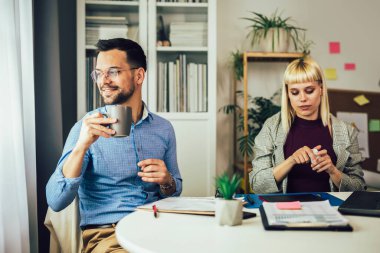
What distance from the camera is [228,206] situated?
1055 mm

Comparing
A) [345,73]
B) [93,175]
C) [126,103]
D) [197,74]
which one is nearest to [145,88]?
[197,74]

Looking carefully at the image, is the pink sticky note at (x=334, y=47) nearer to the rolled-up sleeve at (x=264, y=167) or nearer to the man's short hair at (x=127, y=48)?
the rolled-up sleeve at (x=264, y=167)

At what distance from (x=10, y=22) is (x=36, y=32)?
15.1 inches

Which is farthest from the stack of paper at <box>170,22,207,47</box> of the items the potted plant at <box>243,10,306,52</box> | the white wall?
the white wall

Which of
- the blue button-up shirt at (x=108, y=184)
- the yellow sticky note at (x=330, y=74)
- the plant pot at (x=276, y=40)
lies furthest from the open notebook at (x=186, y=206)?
the yellow sticky note at (x=330, y=74)

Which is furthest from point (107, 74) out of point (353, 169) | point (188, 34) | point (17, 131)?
point (188, 34)

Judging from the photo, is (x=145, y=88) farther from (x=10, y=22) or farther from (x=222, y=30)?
(x=10, y=22)

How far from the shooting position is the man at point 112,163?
1291 millimetres

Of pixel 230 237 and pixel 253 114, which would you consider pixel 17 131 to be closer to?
pixel 230 237

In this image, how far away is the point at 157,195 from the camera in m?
1.54

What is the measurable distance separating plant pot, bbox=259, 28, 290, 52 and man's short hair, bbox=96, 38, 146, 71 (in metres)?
1.58

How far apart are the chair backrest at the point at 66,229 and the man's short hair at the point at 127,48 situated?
0.58 metres

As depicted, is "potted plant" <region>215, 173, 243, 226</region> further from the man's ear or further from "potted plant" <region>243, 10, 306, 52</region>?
"potted plant" <region>243, 10, 306, 52</region>

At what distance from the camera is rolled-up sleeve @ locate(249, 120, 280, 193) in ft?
5.74
